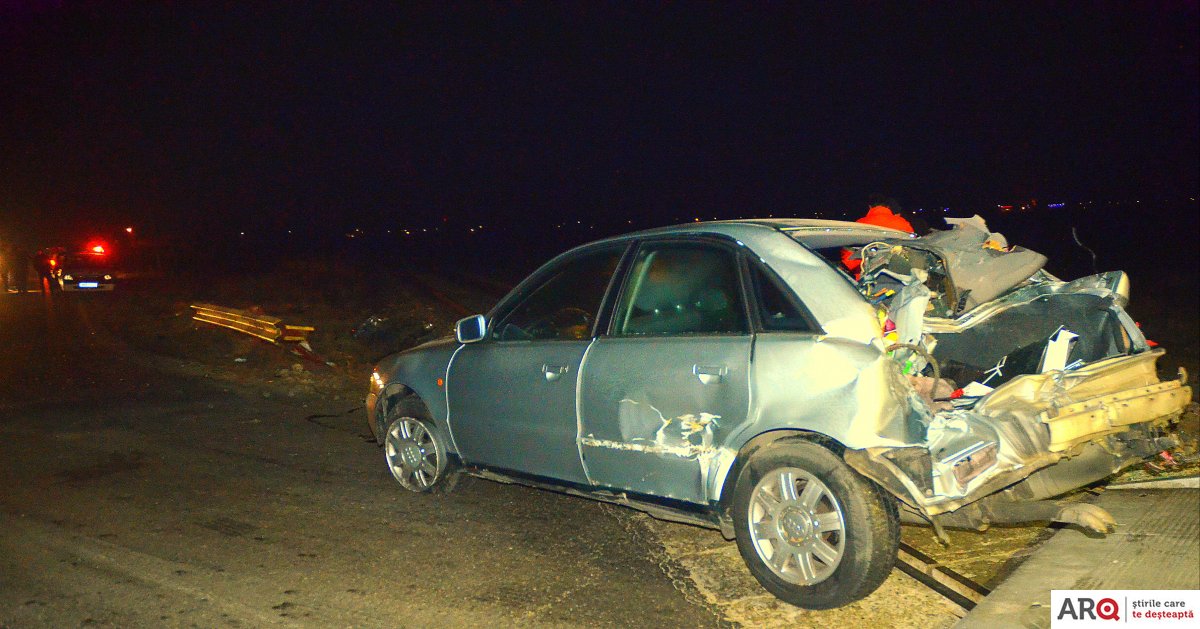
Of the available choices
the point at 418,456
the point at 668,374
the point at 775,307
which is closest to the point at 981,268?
the point at 775,307

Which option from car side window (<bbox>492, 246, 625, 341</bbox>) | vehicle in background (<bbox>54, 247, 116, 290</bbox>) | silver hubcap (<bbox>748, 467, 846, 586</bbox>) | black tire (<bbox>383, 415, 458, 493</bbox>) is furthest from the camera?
vehicle in background (<bbox>54, 247, 116, 290</bbox>)

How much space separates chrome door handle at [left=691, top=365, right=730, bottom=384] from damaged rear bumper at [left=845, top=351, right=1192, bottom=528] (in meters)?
0.72

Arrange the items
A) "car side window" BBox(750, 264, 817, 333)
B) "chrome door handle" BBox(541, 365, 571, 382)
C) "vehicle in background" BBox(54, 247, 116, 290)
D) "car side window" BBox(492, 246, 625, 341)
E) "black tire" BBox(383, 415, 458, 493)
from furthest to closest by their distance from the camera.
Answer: "vehicle in background" BBox(54, 247, 116, 290), "black tire" BBox(383, 415, 458, 493), "car side window" BBox(492, 246, 625, 341), "chrome door handle" BBox(541, 365, 571, 382), "car side window" BBox(750, 264, 817, 333)

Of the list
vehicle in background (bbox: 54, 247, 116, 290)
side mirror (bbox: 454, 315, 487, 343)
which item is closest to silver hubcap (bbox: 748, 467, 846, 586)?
side mirror (bbox: 454, 315, 487, 343)

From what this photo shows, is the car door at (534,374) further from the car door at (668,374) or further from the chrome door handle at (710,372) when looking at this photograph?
the chrome door handle at (710,372)

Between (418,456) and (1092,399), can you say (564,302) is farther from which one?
(1092,399)

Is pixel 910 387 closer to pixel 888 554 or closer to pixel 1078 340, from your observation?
pixel 888 554

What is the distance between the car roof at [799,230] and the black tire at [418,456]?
1.91m

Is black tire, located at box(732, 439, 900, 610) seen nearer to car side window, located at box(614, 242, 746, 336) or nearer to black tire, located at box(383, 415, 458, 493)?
car side window, located at box(614, 242, 746, 336)

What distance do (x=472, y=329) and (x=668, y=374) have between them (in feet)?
5.02

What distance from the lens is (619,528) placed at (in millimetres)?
5598

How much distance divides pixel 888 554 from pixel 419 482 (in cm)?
330

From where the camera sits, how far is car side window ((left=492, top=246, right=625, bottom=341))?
17.4 feet

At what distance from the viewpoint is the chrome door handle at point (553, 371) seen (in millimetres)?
5133
